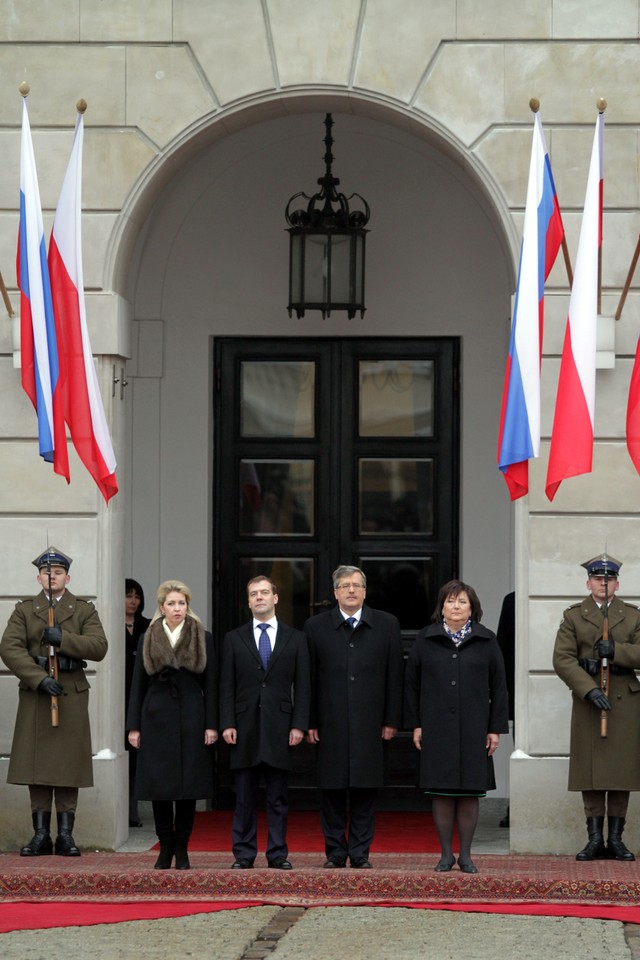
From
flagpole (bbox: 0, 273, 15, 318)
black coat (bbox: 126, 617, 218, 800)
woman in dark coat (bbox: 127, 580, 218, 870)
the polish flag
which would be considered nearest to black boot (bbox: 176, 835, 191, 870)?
woman in dark coat (bbox: 127, 580, 218, 870)

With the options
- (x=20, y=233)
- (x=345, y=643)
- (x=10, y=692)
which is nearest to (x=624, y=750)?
(x=345, y=643)

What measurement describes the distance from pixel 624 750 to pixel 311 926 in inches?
116

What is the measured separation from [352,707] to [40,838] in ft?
6.83

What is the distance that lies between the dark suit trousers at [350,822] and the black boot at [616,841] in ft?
4.72

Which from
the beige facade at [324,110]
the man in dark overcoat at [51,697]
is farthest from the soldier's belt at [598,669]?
the man in dark overcoat at [51,697]

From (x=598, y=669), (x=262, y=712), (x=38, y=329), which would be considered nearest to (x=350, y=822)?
(x=262, y=712)

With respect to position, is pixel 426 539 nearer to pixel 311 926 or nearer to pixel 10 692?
pixel 10 692

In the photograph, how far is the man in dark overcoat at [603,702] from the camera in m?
11.0

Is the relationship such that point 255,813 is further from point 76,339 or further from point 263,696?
point 76,339

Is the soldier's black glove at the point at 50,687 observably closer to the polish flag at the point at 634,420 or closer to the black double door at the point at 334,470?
the black double door at the point at 334,470

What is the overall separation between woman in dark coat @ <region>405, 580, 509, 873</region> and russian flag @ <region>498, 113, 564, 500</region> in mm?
834

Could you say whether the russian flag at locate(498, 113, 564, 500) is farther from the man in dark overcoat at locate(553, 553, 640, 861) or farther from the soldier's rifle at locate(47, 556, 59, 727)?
the soldier's rifle at locate(47, 556, 59, 727)

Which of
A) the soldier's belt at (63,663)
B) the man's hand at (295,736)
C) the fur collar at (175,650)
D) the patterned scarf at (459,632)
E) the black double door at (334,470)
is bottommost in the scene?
the man's hand at (295,736)

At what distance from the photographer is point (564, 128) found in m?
11.7
